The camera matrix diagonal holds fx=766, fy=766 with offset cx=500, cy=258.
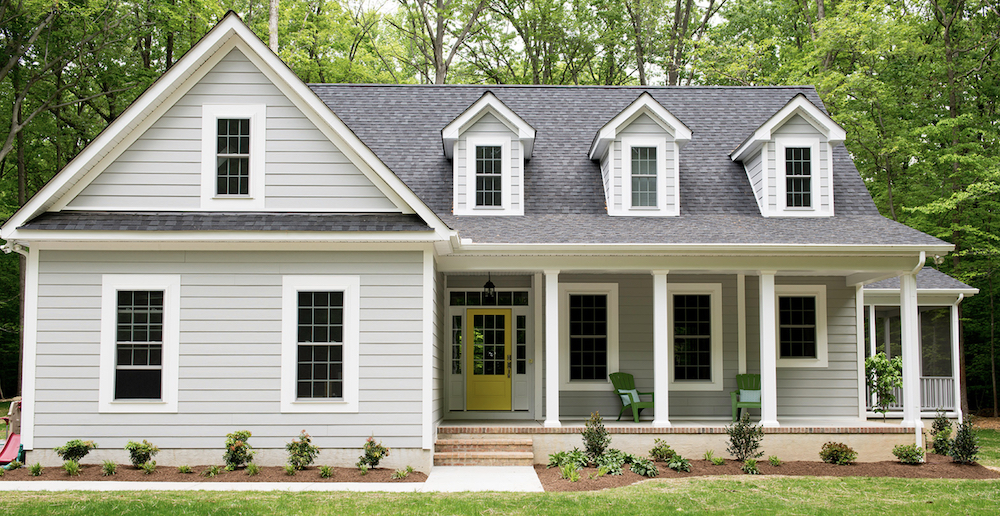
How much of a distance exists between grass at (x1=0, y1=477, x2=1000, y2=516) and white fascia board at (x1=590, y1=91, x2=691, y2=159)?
21.2 feet

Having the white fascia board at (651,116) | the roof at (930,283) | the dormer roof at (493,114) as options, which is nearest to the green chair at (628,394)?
the white fascia board at (651,116)

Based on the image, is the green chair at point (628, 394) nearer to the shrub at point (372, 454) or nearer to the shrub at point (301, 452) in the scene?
the shrub at point (372, 454)

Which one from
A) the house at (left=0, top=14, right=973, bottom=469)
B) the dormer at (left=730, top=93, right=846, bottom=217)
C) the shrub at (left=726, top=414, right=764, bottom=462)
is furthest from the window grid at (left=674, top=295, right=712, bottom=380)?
the shrub at (left=726, top=414, right=764, bottom=462)

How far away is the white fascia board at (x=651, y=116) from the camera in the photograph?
13508mm

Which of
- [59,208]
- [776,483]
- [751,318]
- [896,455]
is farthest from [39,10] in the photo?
[896,455]

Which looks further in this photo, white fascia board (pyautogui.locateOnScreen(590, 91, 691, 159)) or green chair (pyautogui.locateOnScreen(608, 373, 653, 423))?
white fascia board (pyautogui.locateOnScreen(590, 91, 691, 159))

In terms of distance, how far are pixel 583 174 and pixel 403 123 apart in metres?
3.88

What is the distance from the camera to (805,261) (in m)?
11.9

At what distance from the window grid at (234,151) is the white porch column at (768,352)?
26.1 feet

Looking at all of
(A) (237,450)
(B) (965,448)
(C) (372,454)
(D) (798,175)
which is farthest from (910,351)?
(A) (237,450)

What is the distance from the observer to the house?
10328 millimetres

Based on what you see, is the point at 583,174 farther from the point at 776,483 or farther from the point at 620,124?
the point at 776,483

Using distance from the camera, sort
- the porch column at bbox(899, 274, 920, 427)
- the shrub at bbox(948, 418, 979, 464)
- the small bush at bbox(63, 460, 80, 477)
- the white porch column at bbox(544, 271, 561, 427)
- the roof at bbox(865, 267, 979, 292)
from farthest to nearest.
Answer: the roof at bbox(865, 267, 979, 292) → the porch column at bbox(899, 274, 920, 427) → the white porch column at bbox(544, 271, 561, 427) → the shrub at bbox(948, 418, 979, 464) → the small bush at bbox(63, 460, 80, 477)

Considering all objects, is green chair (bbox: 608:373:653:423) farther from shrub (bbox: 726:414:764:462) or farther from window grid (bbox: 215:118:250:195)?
window grid (bbox: 215:118:250:195)
